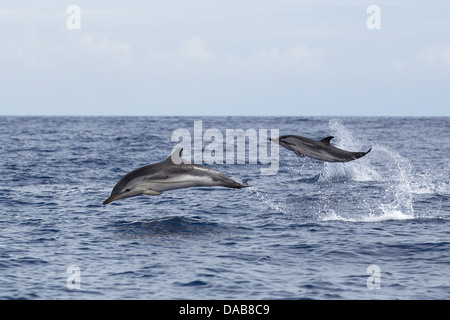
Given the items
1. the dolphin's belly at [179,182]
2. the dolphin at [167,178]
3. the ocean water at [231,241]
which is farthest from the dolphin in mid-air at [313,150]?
the dolphin's belly at [179,182]

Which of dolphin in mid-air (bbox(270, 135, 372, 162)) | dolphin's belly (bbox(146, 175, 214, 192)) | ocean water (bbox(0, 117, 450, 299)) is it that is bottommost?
ocean water (bbox(0, 117, 450, 299))

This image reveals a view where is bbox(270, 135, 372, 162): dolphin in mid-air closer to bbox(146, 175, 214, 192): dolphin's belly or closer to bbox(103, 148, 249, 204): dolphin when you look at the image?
bbox(103, 148, 249, 204): dolphin

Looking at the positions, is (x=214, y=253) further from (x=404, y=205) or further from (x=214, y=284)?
(x=404, y=205)

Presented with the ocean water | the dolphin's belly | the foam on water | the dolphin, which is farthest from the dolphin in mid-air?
the foam on water

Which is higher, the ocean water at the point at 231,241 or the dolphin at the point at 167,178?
the dolphin at the point at 167,178

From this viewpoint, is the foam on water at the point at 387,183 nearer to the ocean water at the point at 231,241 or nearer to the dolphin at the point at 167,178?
the ocean water at the point at 231,241

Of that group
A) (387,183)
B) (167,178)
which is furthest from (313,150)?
(387,183)

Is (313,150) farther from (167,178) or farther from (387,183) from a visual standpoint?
(387,183)

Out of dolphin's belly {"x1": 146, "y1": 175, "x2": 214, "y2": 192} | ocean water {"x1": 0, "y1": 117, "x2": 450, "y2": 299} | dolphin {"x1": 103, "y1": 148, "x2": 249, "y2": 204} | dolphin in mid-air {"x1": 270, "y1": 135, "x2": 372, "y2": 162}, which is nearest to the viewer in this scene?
ocean water {"x1": 0, "y1": 117, "x2": 450, "y2": 299}

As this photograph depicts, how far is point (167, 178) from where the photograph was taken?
1625 centimetres

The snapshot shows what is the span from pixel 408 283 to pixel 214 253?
16.5 ft

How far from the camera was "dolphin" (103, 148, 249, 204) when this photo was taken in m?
15.9

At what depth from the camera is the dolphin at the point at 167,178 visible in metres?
15.9

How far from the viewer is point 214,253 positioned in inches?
650
